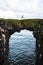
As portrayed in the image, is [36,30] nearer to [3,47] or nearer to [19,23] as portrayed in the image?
[19,23]

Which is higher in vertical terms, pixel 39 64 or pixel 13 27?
pixel 13 27

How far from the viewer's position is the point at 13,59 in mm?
53531

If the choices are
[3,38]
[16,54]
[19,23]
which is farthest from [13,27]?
[16,54]

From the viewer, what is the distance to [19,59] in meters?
54.0

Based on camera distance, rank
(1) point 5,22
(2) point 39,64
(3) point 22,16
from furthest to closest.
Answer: (3) point 22,16 → (1) point 5,22 → (2) point 39,64

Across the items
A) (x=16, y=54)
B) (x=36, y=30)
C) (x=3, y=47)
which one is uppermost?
(x=36, y=30)

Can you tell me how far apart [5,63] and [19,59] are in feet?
20.2

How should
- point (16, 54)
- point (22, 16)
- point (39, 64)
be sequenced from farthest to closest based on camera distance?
point (16, 54) < point (22, 16) < point (39, 64)

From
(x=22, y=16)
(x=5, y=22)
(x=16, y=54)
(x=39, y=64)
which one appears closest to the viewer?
(x=39, y=64)

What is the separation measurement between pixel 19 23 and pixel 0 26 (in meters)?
5.77

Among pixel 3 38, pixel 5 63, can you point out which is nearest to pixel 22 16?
pixel 3 38

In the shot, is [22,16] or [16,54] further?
[16,54]

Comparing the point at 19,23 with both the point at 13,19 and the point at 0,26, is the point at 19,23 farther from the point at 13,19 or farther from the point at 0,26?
the point at 0,26

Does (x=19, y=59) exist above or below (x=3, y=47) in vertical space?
below
